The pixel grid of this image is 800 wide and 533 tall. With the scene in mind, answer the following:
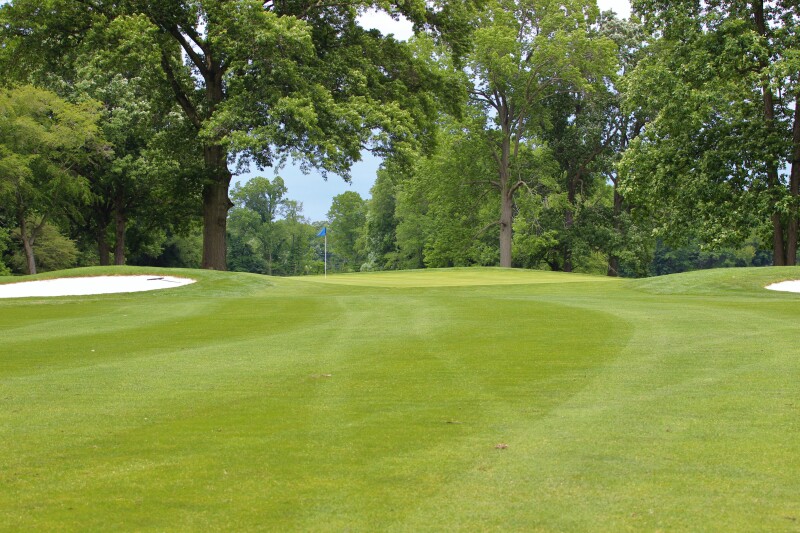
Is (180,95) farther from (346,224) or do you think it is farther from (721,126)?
(346,224)

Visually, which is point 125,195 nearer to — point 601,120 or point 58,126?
point 58,126

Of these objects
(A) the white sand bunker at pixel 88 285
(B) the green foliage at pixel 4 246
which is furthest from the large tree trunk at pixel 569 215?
(B) the green foliage at pixel 4 246

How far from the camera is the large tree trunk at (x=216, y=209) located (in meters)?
30.5

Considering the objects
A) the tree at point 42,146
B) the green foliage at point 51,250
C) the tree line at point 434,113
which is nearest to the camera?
the tree line at point 434,113

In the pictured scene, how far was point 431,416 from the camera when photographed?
730 centimetres

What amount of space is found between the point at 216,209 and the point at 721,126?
2062cm

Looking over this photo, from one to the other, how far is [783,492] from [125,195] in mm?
53887

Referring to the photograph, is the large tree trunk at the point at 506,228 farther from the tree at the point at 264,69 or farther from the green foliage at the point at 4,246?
the green foliage at the point at 4,246

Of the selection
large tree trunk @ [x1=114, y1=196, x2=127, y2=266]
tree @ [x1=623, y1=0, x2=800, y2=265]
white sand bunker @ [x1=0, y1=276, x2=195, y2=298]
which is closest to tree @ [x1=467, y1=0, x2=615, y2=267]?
tree @ [x1=623, y1=0, x2=800, y2=265]

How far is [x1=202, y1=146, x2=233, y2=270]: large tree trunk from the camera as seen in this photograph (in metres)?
30.5

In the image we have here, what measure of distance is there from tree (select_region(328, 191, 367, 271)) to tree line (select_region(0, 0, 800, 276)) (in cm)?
6046

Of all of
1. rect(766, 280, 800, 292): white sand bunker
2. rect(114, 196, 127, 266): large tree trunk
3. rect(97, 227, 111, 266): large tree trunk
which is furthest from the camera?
rect(97, 227, 111, 266): large tree trunk

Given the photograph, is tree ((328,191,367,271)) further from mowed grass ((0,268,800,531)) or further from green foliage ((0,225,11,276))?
mowed grass ((0,268,800,531))

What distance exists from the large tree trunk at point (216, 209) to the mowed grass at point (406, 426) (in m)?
16.2
